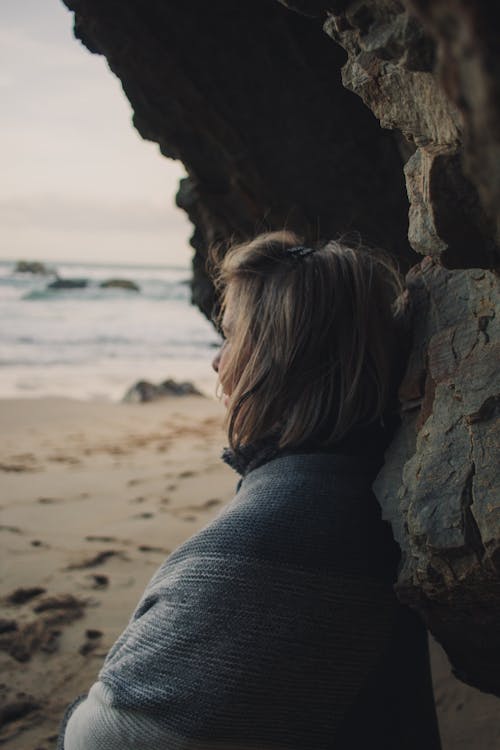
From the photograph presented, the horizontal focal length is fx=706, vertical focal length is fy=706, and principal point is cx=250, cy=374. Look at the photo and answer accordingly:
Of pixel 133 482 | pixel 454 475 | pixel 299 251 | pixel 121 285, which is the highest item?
pixel 299 251

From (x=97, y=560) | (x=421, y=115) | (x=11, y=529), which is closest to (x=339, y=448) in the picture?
(x=421, y=115)

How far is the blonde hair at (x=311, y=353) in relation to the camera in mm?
1728

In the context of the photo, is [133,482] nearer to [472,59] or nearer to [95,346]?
[472,59]

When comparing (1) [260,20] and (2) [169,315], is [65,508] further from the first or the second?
(2) [169,315]

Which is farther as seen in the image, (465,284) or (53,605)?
(53,605)

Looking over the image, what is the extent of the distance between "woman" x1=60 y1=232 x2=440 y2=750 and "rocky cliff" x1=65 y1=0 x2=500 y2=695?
111 mm

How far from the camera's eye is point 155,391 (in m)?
9.39

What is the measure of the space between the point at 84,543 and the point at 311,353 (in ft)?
7.89

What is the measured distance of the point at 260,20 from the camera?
114 inches

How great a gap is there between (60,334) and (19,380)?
4929mm

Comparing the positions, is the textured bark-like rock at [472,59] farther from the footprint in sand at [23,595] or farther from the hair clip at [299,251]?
the footprint in sand at [23,595]

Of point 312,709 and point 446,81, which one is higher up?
point 446,81

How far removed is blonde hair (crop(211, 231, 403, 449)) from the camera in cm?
173

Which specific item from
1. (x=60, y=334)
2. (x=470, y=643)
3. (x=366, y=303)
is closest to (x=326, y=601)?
(x=470, y=643)
